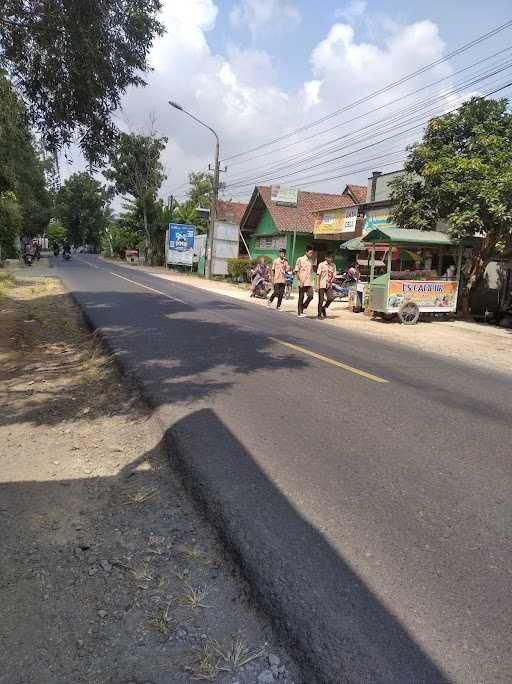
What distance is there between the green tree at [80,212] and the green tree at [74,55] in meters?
74.6

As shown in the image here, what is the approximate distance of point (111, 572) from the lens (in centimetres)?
272

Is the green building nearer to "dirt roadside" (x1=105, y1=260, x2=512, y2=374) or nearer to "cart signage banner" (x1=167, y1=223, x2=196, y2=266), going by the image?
"cart signage banner" (x1=167, y1=223, x2=196, y2=266)

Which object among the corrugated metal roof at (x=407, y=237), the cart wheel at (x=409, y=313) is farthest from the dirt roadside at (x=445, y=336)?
the corrugated metal roof at (x=407, y=237)

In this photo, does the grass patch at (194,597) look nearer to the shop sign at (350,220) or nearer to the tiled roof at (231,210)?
the shop sign at (350,220)

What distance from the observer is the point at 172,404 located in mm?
5418

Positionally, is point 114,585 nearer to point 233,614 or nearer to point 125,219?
point 233,614

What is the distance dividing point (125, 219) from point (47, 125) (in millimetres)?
49924

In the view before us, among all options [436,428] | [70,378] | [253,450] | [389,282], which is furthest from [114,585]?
[389,282]

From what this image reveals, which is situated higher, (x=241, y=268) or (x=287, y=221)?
(x=287, y=221)

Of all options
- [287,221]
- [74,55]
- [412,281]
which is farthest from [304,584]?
[287,221]

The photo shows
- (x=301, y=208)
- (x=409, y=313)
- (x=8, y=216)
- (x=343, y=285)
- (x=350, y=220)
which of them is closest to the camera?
(x=409, y=313)

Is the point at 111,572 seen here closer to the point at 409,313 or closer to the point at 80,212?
the point at 409,313

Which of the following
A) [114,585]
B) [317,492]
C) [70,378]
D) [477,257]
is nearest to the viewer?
[114,585]

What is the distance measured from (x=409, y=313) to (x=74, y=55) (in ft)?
33.6
